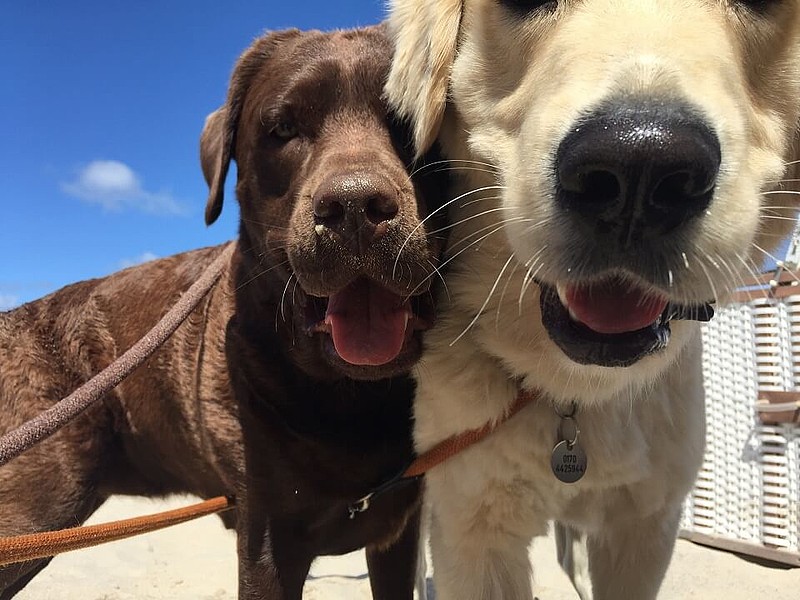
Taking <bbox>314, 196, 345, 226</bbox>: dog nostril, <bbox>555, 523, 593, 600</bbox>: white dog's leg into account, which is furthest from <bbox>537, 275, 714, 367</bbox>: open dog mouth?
<bbox>555, 523, 593, 600</bbox>: white dog's leg

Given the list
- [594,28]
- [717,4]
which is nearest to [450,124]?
[594,28]

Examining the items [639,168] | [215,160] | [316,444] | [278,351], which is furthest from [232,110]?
[639,168]

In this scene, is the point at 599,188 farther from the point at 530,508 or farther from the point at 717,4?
the point at 530,508

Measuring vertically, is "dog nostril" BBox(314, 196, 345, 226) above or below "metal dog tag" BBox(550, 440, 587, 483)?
above

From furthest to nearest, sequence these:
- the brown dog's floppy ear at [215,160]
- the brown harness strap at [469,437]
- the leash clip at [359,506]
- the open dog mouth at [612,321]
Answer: the brown dog's floppy ear at [215,160] → the leash clip at [359,506] → the brown harness strap at [469,437] → the open dog mouth at [612,321]

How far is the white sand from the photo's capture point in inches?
163

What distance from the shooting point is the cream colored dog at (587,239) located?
1.30 m

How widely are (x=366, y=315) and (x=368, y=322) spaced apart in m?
0.02

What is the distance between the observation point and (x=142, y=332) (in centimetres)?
303

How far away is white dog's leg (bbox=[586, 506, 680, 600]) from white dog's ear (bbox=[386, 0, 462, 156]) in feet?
4.55

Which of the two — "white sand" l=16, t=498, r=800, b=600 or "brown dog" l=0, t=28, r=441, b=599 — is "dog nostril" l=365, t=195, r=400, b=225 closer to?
"brown dog" l=0, t=28, r=441, b=599

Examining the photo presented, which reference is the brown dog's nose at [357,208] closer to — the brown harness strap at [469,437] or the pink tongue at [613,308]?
the pink tongue at [613,308]

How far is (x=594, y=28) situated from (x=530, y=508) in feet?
4.37

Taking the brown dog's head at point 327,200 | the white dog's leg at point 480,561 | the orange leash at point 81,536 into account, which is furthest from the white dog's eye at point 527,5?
the orange leash at point 81,536
